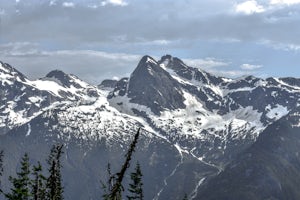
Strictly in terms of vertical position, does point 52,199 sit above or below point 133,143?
below

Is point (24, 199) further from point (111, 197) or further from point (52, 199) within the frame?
point (111, 197)

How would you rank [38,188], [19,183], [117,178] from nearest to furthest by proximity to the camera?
1. [117,178]
2. [38,188]
3. [19,183]

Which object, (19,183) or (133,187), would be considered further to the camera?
(133,187)

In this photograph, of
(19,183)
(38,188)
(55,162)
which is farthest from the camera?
(19,183)

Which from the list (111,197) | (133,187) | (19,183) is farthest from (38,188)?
(133,187)

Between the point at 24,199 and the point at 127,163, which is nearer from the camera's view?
the point at 127,163

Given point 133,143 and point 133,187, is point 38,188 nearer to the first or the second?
point 133,143

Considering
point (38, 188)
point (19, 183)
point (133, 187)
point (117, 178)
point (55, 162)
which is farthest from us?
point (133, 187)

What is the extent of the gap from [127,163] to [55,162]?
16.7 m

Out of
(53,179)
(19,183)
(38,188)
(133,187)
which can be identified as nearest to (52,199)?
(53,179)

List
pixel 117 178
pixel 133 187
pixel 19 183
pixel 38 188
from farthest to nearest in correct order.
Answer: pixel 133 187, pixel 19 183, pixel 38 188, pixel 117 178

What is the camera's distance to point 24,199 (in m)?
78.5

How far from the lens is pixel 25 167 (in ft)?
256

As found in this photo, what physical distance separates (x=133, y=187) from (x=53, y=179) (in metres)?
42.6
